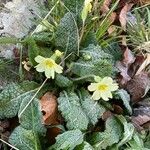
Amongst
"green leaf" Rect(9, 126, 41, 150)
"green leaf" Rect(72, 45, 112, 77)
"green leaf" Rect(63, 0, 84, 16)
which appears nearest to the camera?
"green leaf" Rect(9, 126, 41, 150)

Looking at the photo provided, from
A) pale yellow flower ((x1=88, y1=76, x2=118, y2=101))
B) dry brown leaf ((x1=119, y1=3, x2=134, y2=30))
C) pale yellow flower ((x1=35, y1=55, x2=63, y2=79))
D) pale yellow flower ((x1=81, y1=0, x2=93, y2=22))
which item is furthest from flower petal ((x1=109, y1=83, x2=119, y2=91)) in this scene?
dry brown leaf ((x1=119, y1=3, x2=134, y2=30))

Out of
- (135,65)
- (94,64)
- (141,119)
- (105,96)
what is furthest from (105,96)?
(135,65)

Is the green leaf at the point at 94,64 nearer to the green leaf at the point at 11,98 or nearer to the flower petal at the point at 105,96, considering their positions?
the flower petal at the point at 105,96

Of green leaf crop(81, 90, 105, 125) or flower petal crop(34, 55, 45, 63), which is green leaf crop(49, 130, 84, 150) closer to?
green leaf crop(81, 90, 105, 125)

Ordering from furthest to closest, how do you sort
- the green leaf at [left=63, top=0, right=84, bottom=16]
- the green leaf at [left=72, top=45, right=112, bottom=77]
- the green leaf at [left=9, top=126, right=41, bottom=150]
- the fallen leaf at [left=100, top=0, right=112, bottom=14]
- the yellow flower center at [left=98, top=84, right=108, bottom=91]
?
the fallen leaf at [left=100, top=0, right=112, bottom=14] → the green leaf at [left=63, top=0, right=84, bottom=16] → the green leaf at [left=72, top=45, right=112, bottom=77] → the yellow flower center at [left=98, top=84, right=108, bottom=91] → the green leaf at [left=9, top=126, right=41, bottom=150]

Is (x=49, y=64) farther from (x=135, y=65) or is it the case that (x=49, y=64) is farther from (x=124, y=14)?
(x=124, y=14)

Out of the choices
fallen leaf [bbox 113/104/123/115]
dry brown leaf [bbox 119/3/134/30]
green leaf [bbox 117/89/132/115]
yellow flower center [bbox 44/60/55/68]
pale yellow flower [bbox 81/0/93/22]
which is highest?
pale yellow flower [bbox 81/0/93/22]
